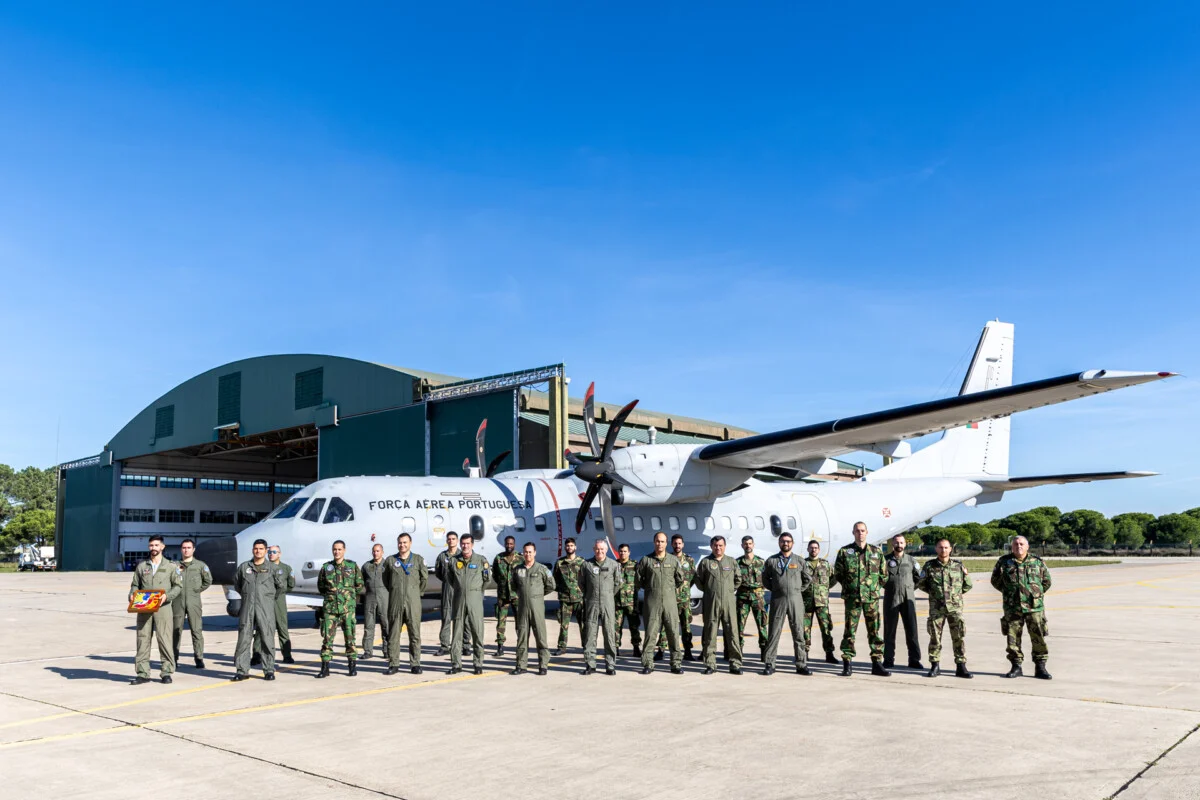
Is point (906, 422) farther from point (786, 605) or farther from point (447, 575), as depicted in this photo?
point (447, 575)

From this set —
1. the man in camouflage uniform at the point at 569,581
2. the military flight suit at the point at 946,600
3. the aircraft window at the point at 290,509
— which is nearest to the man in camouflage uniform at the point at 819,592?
the military flight suit at the point at 946,600

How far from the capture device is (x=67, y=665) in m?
12.1

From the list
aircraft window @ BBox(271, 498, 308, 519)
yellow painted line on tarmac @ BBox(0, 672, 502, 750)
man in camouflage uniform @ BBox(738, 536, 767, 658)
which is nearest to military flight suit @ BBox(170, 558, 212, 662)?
yellow painted line on tarmac @ BBox(0, 672, 502, 750)

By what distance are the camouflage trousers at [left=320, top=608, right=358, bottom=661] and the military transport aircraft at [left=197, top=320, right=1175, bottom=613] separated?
2677mm

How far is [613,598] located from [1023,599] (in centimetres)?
483

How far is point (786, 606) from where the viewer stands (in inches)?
426

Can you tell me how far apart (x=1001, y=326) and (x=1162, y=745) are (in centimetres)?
1771

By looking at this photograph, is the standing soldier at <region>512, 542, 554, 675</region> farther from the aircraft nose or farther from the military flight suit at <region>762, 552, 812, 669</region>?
the aircraft nose

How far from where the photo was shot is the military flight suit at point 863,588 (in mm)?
10781

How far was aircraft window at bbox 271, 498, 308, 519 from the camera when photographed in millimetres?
14508

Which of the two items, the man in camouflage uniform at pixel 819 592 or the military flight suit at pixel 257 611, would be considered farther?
the man in camouflage uniform at pixel 819 592

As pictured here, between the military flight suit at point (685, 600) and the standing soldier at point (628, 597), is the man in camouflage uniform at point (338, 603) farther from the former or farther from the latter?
the military flight suit at point (685, 600)

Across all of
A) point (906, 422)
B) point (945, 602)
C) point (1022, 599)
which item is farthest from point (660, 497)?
point (1022, 599)

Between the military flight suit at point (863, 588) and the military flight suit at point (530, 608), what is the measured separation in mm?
3700
